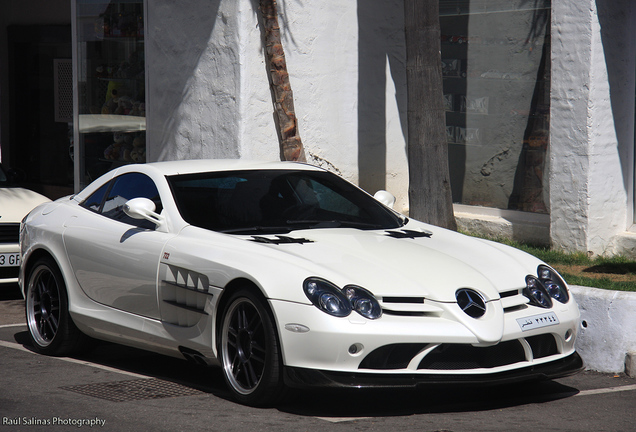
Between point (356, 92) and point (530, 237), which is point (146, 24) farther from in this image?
point (530, 237)

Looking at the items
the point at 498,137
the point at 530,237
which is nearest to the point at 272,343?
the point at 530,237

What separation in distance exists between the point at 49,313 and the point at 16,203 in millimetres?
3123

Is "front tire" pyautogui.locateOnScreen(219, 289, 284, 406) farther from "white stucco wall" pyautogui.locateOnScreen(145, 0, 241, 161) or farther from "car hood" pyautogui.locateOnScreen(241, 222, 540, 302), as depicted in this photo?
"white stucco wall" pyautogui.locateOnScreen(145, 0, 241, 161)

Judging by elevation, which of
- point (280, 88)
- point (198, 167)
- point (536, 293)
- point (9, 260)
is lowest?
point (9, 260)

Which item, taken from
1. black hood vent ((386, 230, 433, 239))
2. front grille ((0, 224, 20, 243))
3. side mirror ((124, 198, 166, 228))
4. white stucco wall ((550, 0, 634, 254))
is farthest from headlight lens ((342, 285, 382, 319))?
white stucco wall ((550, 0, 634, 254))

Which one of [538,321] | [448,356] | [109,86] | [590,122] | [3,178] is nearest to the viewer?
[448,356]

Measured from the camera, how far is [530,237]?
427 inches

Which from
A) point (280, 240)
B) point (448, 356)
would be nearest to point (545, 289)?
point (448, 356)

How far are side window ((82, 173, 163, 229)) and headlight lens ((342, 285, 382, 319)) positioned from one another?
5.97 ft

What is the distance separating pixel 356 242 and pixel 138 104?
787 centimetres

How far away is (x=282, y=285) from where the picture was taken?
17.3 ft

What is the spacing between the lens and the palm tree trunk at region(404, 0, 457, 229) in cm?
875

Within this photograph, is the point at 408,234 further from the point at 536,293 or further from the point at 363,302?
the point at 363,302

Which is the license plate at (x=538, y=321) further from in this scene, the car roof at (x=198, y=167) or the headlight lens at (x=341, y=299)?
the car roof at (x=198, y=167)
